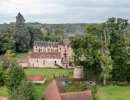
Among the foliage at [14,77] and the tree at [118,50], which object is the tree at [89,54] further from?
the foliage at [14,77]

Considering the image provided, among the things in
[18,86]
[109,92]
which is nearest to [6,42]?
[109,92]

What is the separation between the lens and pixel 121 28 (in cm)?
4688

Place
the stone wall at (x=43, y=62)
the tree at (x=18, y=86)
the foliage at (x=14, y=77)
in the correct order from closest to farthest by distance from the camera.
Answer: the tree at (x=18, y=86), the foliage at (x=14, y=77), the stone wall at (x=43, y=62)

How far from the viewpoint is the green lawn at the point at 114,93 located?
37344 millimetres

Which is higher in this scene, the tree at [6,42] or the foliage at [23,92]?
the tree at [6,42]

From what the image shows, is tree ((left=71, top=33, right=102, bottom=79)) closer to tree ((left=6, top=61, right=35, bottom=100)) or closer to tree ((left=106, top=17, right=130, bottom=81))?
tree ((left=106, top=17, right=130, bottom=81))

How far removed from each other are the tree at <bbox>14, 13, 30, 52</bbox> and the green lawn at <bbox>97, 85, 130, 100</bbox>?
41.8 m

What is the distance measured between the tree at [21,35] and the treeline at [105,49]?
114 ft

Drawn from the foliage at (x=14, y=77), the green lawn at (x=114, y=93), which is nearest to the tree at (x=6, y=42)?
the foliage at (x=14, y=77)

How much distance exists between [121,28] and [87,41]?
7252 millimetres

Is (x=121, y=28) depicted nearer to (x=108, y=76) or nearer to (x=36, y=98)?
(x=108, y=76)

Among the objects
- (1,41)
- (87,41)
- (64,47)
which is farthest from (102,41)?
(1,41)

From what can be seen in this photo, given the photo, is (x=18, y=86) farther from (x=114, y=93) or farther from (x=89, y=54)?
(x=89, y=54)

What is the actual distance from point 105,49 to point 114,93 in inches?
A: 359
